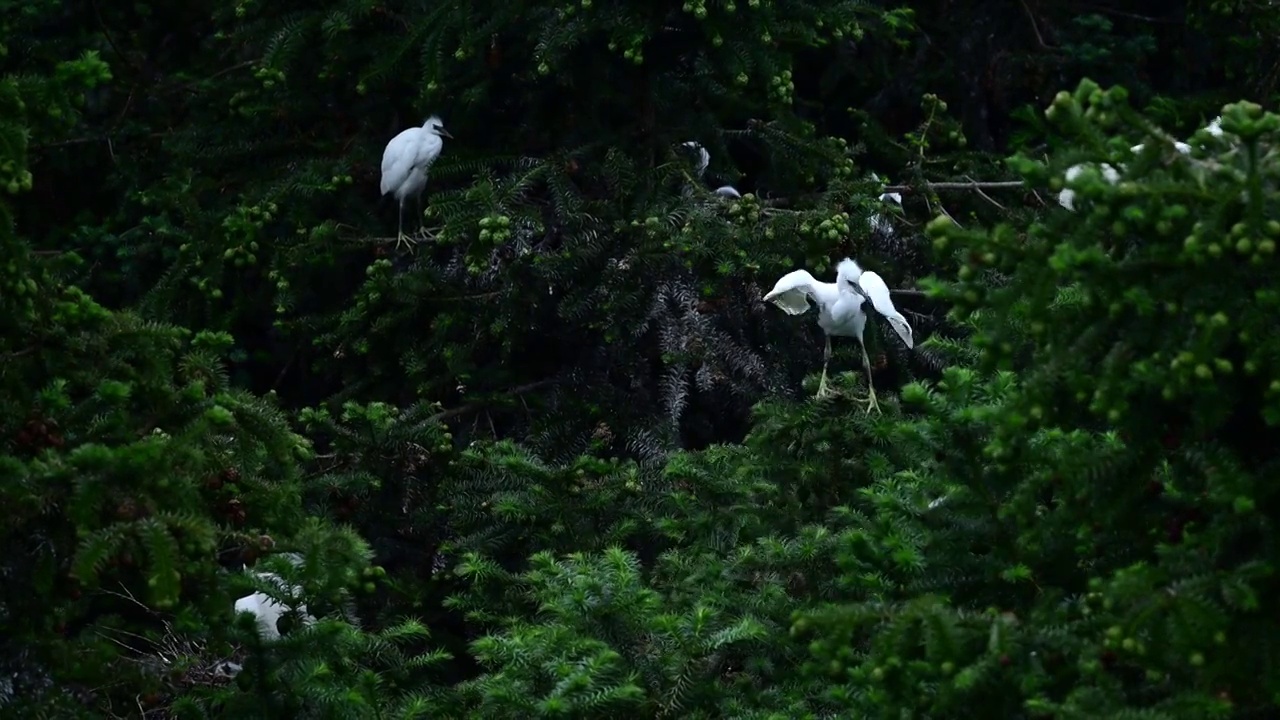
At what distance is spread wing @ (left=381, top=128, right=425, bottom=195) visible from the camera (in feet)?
14.8

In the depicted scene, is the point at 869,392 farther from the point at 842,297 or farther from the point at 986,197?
the point at 986,197

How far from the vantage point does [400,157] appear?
14.8 feet

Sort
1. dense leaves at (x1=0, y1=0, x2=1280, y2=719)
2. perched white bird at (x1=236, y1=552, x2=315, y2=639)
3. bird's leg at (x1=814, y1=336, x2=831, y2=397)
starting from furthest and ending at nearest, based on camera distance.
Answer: bird's leg at (x1=814, y1=336, x2=831, y2=397) < perched white bird at (x1=236, y1=552, x2=315, y2=639) < dense leaves at (x1=0, y1=0, x2=1280, y2=719)

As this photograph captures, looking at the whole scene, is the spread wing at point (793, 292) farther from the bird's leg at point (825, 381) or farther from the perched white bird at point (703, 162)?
the perched white bird at point (703, 162)

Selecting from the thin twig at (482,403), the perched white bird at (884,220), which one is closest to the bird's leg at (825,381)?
the perched white bird at (884,220)

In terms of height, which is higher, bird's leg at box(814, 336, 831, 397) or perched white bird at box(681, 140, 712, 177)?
perched white bird at box(681, 140, 712, 177)

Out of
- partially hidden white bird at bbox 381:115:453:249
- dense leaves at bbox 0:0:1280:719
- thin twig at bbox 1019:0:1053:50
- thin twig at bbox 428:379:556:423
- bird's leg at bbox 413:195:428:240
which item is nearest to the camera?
dense leaves at bbox 0:0:1280:719

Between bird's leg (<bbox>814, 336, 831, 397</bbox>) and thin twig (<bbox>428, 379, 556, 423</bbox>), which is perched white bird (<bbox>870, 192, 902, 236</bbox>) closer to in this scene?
bird's leg (<bbox>814, 336, 831, 397</bbox>)

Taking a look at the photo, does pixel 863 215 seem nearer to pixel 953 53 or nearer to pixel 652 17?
pixel 652 17

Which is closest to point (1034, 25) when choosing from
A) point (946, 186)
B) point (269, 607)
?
point (946, 186)

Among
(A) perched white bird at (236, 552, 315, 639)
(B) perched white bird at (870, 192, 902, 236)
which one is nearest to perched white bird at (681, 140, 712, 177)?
(B) perched white bird at (870, 192, 902, 236)

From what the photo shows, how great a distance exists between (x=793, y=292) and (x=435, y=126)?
1415 millimetres

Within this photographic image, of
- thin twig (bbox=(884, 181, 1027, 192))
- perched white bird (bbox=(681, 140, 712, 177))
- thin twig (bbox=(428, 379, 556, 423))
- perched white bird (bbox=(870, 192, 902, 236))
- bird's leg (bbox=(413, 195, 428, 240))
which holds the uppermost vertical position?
perched white bird (bbox=(681, 140, 712, 177))

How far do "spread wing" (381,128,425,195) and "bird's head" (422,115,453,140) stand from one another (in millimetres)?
28
